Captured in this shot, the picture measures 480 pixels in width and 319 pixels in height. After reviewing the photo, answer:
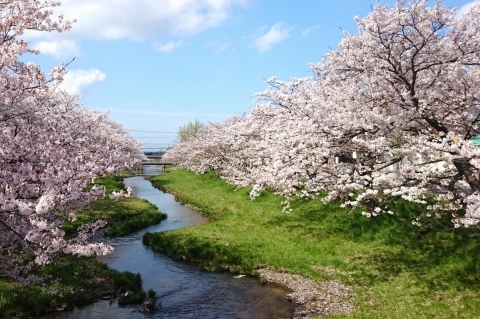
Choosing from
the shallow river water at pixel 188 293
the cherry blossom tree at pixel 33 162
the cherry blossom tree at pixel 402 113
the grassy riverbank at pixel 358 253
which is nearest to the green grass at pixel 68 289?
the shallow river water at pixel 188 293

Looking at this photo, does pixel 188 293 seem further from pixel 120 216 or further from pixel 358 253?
pixel 120 216

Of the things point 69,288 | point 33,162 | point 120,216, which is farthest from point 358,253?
point 120,216

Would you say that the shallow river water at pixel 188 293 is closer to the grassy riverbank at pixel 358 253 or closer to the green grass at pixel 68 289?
the green grass at pixel 68 289

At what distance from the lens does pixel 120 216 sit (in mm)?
29062

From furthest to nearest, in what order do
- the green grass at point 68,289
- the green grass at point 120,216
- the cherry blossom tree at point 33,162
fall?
the green grass at point 120,216 < the green grass at point 68,289 < the cherry blossom tree at point 33,162

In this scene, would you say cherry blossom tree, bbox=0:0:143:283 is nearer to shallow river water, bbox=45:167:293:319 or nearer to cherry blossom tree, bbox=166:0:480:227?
shallow river water, bbox=45:167:293:319

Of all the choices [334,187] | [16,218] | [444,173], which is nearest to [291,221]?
[334,187]

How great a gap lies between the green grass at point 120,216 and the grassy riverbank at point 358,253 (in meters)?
3.53

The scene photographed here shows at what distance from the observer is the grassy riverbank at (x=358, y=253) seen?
13.0 m

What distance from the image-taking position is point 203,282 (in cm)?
1673

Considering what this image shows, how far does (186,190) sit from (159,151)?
9869 cm

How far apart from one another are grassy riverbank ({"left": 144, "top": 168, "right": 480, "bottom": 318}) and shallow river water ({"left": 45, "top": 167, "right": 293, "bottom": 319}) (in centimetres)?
110

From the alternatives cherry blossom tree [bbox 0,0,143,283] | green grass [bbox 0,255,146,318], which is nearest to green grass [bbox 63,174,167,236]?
green grass [bbox 0,255,146,318]

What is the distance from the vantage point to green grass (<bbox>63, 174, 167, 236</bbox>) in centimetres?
2502
